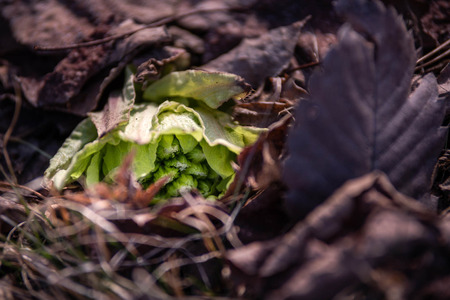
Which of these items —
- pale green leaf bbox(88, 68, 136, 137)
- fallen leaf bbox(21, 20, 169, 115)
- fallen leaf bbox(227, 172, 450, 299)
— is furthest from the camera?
fallen leaf bbox(21, 20, 169, 115)

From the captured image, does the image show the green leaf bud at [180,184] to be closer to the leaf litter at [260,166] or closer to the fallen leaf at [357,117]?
the leaf litter at [260,166]

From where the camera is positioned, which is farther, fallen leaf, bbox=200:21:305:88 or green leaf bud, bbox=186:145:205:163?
fallen leaf, bbox=200:21:305:88

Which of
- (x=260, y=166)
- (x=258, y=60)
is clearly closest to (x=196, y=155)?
(x=260, y=166)

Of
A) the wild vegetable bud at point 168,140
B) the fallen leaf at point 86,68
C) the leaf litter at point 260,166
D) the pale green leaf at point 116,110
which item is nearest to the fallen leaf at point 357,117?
the leaf litter at point 260,166

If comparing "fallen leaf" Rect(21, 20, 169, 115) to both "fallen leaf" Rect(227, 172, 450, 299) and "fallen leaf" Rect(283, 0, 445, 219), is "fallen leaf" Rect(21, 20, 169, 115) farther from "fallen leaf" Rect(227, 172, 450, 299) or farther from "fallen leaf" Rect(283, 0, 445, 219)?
"fallen leaf" Rect(227, 172, 450, 299)

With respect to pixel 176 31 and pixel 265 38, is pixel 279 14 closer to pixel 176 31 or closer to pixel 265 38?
pixel 265 38

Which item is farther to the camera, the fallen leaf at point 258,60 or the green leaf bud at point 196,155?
the fallen leaf at point 258,60

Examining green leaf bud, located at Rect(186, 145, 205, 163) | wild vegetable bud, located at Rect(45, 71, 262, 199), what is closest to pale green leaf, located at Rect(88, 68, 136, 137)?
wild vegetable bud, located at Rect(45, 71, 262, 199)
